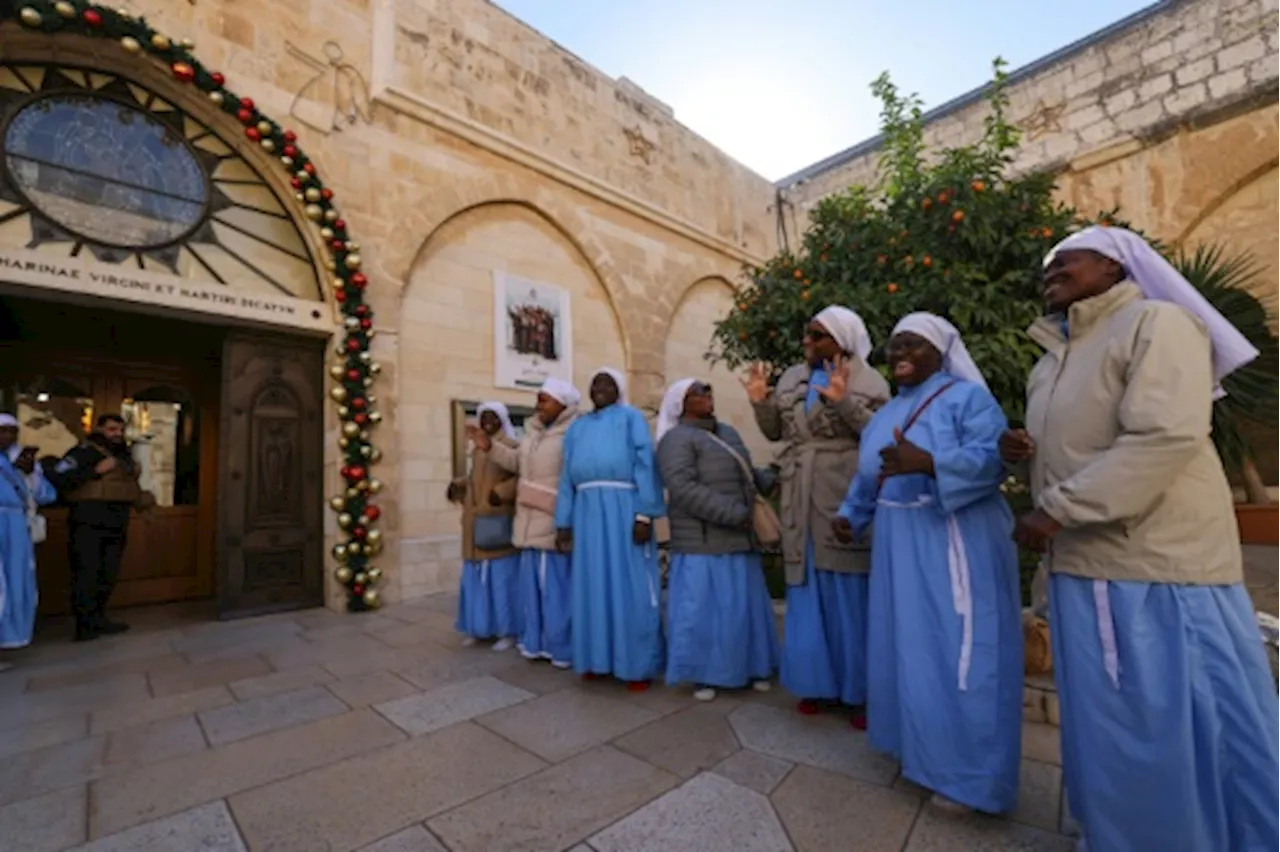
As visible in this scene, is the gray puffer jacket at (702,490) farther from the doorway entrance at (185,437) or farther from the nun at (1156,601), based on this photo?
the doorway entrance at (185,437)

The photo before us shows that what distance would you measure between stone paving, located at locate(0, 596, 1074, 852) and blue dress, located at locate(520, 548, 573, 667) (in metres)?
0.18

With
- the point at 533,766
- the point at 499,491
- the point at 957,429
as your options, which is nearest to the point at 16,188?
the point at 499,491

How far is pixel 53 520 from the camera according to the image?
19.3 feet

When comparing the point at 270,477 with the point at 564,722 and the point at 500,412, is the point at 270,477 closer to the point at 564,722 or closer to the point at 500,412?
the point at 500,412

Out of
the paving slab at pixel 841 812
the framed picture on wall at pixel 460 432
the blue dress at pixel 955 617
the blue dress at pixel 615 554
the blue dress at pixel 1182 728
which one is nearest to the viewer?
the blue dress at pixel 1182 728

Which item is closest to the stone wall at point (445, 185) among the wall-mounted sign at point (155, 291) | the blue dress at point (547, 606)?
the wall-mounted sign at point (155, 291)

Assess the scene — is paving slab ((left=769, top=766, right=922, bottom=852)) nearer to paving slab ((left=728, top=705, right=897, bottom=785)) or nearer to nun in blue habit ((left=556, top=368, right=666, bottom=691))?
paving slab ((left=728, top=705, right=897, bottom=785))

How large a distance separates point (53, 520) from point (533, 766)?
20.9 feet

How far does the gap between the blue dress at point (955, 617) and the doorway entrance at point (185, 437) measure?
5.70 m

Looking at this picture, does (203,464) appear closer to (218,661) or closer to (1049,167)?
(218,661)

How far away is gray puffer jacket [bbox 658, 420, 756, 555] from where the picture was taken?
10.5 ft

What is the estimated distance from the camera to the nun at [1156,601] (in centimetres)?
148

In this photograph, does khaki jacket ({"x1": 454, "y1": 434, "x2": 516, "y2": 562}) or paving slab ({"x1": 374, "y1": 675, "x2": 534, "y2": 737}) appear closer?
paving slab ({"x1": 374, "y1": 675, "x2": 534, "y2": 737})

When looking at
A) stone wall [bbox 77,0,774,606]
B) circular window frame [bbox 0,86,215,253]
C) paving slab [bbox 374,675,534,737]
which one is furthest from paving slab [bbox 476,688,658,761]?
circular window frame [bbox 0,86,215,253]
